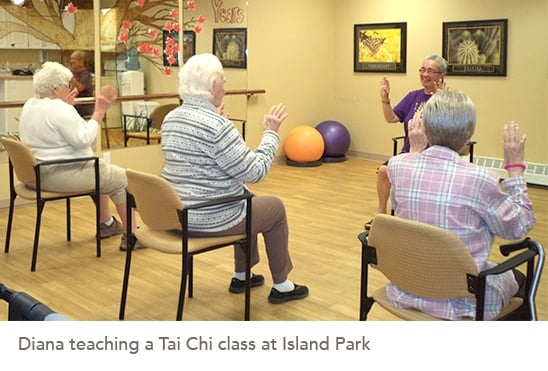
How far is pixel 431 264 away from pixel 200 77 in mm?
1525

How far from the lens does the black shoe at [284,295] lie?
3.60 metres

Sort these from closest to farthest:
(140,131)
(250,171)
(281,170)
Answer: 1. (250,171)
2. (140,131)
3. (281,170)

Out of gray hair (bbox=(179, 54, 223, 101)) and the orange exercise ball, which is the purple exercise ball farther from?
gray hair (bbox=(179, 54, 223, 101))

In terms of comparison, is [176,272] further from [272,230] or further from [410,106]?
[410,106]

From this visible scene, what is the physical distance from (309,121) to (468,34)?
231cm

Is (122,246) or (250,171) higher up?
(250,171)

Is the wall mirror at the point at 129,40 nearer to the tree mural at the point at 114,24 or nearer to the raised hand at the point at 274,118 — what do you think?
the tree mural at the point at 114,24

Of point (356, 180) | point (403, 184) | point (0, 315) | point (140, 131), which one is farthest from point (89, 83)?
point (403, 184)

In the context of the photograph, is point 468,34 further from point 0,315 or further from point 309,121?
point 0,315

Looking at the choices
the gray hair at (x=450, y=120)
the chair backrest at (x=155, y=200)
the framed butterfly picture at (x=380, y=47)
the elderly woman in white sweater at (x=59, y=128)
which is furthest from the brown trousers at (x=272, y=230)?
the framed butterfly picture at (x=380, y=47)

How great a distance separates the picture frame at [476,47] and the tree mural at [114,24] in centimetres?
273

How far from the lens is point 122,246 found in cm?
457

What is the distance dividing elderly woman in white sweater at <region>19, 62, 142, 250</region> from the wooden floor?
0.53m

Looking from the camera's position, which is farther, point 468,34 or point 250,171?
point 468,34
